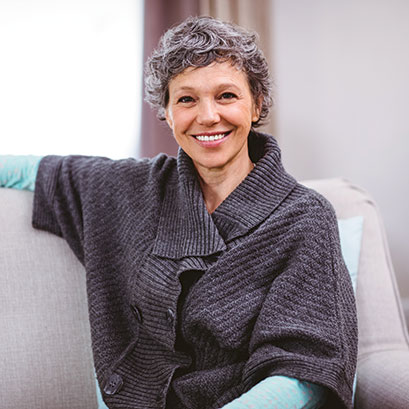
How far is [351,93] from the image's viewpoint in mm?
2510

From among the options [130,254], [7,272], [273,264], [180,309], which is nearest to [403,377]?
[273,264]

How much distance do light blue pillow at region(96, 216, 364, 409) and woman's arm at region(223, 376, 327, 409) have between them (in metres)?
0.50

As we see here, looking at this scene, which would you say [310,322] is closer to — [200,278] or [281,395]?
[281,395]

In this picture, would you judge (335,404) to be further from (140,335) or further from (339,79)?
(339,79)

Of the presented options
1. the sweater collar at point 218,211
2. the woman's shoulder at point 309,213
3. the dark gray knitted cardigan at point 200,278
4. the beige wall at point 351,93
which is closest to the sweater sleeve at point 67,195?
the dark gray knitted cardigan at point 200,278

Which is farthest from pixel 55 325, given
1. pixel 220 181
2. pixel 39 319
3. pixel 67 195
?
pixel 220 181

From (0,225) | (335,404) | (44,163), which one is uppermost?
(44,163)

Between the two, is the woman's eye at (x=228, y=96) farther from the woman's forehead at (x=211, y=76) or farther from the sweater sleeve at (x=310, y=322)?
the sweater sleeve at (x=310, y=322)

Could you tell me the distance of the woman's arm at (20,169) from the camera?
160 cm

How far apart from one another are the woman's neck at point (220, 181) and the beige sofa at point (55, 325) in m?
0.41

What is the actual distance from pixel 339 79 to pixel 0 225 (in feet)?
5.01

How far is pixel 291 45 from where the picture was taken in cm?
251

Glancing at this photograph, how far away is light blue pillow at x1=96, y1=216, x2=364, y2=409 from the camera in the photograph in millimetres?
1641

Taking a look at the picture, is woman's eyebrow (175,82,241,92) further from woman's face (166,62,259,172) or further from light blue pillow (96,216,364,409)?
light blue pillow (96,216,364,409)
